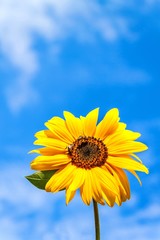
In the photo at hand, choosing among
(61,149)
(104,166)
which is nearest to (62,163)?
(61,149)

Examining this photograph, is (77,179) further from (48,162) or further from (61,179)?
(48,162)

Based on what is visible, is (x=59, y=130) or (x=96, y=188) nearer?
(x=96, y=188)

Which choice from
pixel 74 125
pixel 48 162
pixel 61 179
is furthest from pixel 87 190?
pixel 74 125

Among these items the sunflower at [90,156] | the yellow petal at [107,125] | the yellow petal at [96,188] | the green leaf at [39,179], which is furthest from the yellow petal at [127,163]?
the green leaf at [39,179]

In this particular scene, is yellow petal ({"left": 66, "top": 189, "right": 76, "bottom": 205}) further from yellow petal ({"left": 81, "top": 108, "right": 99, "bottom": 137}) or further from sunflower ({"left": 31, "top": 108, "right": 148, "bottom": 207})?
yellow petal ({"left": 81, "top": 108, "right": 99, "bottom": 137})

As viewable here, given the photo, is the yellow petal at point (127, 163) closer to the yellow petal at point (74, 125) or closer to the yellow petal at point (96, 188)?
the yellow petal at point (96, 188)

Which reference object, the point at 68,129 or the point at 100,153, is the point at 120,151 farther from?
the point at 68,129
